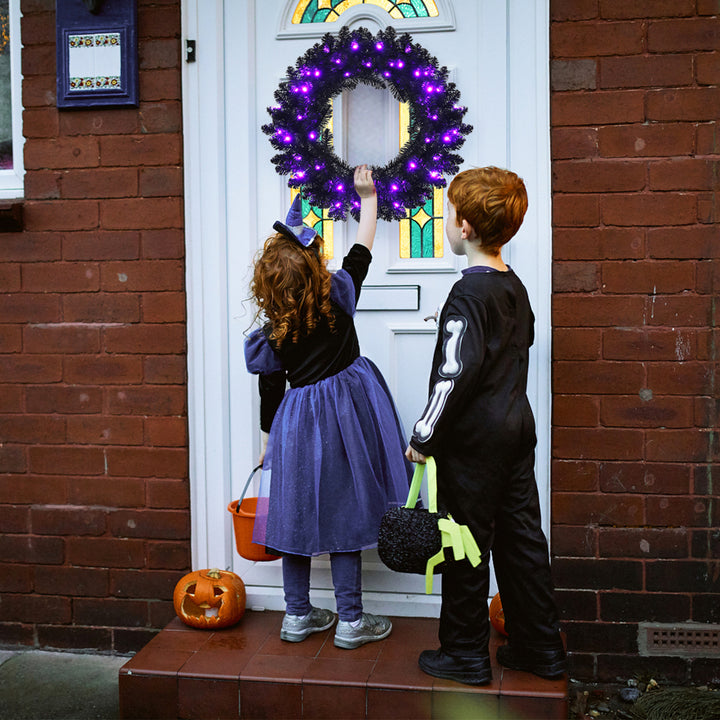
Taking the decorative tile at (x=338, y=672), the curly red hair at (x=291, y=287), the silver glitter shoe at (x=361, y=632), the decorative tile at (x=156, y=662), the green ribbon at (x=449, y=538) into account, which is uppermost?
the curly red hair at (x=291, y=287)

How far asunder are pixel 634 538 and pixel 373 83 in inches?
82.6

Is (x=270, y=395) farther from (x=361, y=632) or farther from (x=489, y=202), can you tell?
(x=489, y=202)

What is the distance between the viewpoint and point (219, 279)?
3.53 m

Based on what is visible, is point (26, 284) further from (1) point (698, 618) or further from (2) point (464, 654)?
(1) point (698, 618)

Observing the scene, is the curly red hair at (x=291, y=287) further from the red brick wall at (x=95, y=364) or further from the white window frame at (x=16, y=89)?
the white window frame at (x=16, y=89)

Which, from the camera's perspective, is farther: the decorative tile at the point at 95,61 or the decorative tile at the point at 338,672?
the decorative tile at the point at 95,61

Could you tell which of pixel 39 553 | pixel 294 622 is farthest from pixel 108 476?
pixel 294 622

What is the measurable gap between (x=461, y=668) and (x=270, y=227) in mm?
1906

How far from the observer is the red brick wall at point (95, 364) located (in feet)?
11.6

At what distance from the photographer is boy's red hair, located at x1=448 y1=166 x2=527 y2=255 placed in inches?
106

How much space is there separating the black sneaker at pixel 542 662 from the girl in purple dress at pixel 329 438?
→ 0.60 meters

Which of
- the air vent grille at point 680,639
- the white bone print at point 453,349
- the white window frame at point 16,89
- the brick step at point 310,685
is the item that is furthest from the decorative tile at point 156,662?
the white window frame at point 16,89

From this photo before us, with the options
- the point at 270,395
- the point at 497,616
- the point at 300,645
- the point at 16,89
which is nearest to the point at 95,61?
the point at 16,89

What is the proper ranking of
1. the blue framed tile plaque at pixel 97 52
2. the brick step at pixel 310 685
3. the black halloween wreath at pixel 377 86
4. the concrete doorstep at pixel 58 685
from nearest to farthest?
the brick step at pixel 310 685, the concrete doorstep at pixel 58 685, the black halloween wreath at pixel 377 86, the blue framed tile plaque at pixel 97 52
